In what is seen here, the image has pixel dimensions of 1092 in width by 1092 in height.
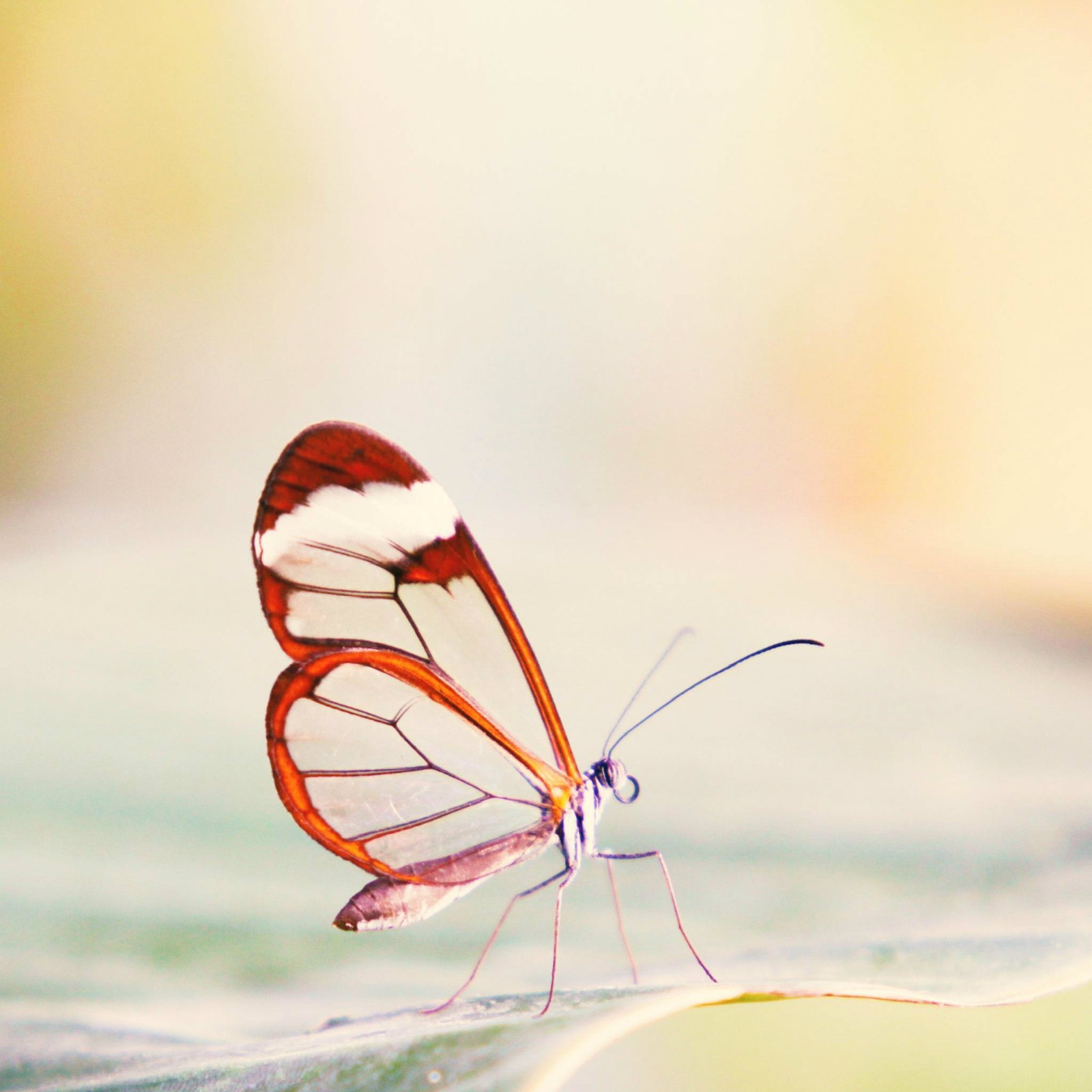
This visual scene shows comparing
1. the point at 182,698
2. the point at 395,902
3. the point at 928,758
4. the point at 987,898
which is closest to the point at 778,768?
the point at 928,758

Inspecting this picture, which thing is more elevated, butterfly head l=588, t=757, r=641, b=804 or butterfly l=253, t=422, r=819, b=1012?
butterfly l=253, t=422, r=819, b=1012

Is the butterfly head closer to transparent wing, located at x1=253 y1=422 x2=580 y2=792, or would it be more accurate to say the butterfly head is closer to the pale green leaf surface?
transparent wing, located at x1=253 y1=422 x2=580 y2=792

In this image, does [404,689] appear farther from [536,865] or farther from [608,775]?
[536,865]

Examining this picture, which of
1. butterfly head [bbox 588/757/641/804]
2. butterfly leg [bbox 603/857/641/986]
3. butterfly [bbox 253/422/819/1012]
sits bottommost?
butterfly leg [bbox 603/857/641/986]

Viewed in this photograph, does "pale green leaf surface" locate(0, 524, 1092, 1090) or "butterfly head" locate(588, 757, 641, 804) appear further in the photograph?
"butterfly head" locate(588, 757, 641, 804)

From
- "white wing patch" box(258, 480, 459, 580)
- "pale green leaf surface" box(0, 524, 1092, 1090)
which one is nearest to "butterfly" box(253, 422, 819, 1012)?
"white wing patch" box(258, 480, 459, 580)

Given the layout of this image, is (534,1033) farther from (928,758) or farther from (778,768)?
(928,758)

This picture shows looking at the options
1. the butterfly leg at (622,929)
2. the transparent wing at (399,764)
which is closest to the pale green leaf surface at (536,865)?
the butterfly leg at (622,929)

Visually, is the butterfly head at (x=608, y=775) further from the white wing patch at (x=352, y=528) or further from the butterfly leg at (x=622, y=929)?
the white wing patch at (x=352, y=528)
